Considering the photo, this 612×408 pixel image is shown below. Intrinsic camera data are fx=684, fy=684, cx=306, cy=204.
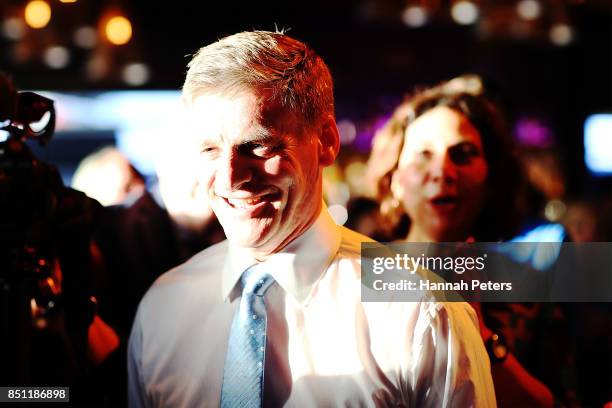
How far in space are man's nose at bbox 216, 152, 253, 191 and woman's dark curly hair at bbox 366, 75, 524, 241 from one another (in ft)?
1.83

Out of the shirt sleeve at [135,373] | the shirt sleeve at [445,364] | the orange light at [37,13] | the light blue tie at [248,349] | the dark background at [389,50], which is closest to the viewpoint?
the shirt sleeve at [445,364]

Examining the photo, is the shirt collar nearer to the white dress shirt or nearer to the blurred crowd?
the white dress shirt

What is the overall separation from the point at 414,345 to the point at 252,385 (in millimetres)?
379

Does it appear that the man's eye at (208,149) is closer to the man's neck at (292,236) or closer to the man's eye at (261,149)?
the man's eye at (261,149)

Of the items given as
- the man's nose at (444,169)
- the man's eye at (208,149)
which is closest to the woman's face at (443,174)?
the man's nose at (444,169)

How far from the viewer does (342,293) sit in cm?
160

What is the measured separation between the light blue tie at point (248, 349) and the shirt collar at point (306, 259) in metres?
0.04

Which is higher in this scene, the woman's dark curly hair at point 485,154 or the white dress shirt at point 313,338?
the woman's dark curly hair at point 485,154

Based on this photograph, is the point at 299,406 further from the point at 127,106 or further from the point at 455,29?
the point at 455,29

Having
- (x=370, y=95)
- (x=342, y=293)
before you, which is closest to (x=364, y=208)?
(x=370, y=95)

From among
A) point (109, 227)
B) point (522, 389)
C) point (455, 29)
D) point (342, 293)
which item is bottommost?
point (522, 389)

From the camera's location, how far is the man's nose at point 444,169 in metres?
1.84

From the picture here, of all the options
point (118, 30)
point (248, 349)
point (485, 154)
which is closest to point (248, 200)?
point (248, 349)
